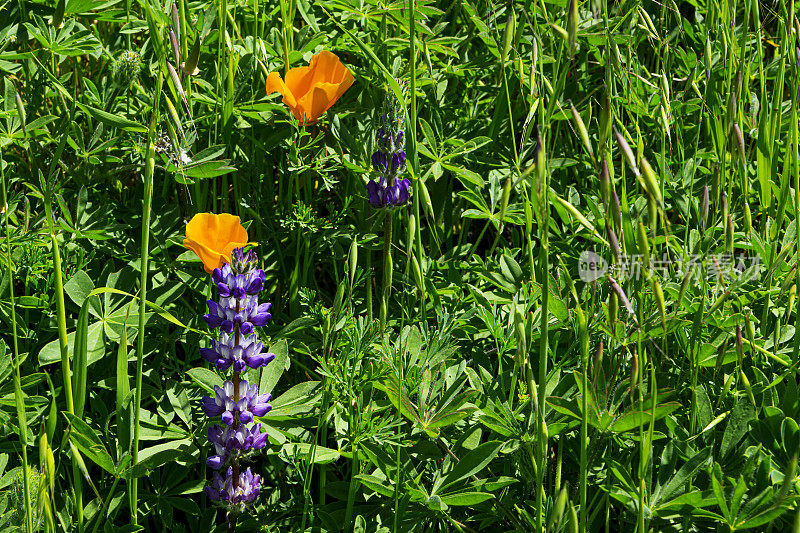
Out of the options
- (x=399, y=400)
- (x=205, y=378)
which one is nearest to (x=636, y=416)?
(x=399, y=400)

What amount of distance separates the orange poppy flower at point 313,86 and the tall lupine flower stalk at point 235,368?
0.48 metres

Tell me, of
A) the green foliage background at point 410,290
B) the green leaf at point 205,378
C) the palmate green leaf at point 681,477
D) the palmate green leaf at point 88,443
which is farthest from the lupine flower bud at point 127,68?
the palmate green leaf at point 681,477

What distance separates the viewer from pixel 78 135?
6.25 feet

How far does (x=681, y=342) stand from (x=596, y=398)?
0.32 m

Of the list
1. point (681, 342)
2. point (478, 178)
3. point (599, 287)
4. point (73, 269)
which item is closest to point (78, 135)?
point (73, 269)

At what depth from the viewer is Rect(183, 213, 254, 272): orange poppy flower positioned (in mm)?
1526

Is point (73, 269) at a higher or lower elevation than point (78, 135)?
lower

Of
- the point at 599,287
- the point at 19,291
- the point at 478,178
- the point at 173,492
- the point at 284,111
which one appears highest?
the point at 284,111

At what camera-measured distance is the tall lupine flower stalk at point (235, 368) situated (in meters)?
1.44

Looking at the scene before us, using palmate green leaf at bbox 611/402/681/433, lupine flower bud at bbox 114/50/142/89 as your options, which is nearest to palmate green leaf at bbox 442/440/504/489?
palmate green leaf at bbox 611/402/681/433

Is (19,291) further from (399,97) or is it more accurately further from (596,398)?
(596,398)

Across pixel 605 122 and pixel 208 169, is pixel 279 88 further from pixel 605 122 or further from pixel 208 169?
pixel 605 122

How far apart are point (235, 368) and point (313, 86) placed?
0.68 meters

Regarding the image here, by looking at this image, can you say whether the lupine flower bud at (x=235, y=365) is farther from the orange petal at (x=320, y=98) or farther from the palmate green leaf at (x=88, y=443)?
→ the orange petal at (x=320, y=98)
